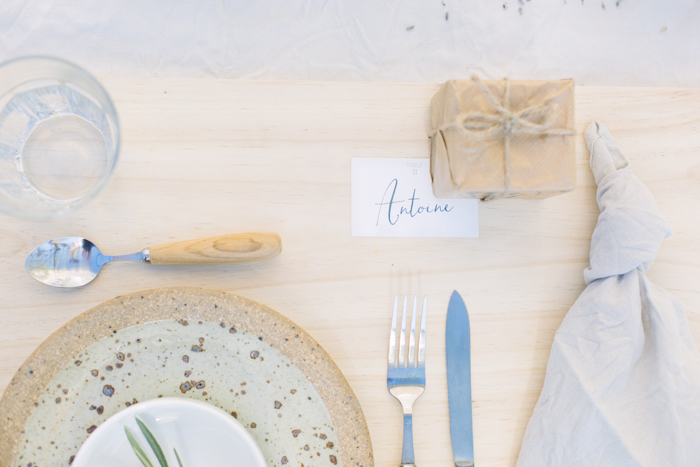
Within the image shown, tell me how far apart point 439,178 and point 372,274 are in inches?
5.3

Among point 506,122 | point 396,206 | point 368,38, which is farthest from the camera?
point 368,38

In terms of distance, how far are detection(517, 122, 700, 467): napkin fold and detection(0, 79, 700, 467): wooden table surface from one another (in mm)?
32

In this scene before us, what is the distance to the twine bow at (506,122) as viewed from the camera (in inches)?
15.8

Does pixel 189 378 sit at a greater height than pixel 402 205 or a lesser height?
lesser

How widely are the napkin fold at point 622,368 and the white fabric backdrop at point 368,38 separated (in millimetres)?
264

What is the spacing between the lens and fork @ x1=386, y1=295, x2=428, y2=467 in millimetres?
479

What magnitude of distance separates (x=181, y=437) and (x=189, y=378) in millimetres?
58

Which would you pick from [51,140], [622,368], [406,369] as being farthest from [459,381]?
[51,140]

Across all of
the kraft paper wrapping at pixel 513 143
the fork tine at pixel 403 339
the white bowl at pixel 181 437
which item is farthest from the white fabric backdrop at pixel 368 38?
the white bowl at pixel 181 437

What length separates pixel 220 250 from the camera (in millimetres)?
463

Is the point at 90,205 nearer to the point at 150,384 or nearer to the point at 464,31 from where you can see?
the point at 150,384

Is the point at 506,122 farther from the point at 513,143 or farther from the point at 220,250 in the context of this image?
the point at 220,250

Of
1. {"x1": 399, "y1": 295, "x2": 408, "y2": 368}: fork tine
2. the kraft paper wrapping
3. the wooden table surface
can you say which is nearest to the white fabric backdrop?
the wooden table surface

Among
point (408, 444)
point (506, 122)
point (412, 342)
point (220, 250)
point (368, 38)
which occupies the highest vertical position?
point (368, 38)
